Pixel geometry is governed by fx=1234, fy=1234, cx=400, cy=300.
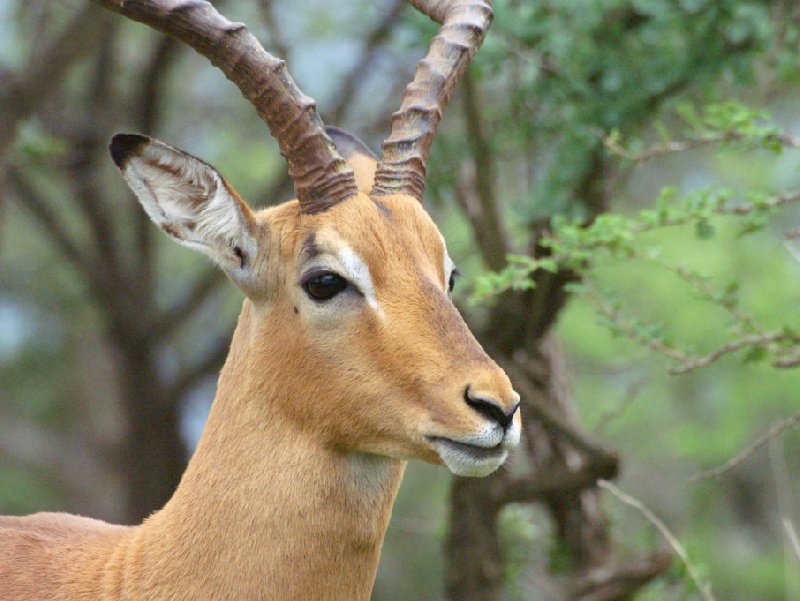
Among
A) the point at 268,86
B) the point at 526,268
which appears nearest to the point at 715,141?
the point at 526,268

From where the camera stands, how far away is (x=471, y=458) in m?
4.33

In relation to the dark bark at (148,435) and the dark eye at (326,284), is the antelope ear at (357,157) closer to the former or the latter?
the dark eye at (326,284)

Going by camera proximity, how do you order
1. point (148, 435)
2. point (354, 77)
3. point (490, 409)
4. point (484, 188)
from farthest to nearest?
1. point (148, 435)
2. point (354, 77)
3. point (484, 188)
4. point (490, 409)

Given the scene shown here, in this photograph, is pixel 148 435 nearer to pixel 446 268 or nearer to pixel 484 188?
pixel 484 188

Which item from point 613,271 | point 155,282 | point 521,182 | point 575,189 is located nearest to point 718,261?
point 613,271

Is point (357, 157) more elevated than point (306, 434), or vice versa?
point (357, 157)

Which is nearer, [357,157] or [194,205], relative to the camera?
[194,205]

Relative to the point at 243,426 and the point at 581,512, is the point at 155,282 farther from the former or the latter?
the point at 243,426

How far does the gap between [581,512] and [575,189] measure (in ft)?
8.57

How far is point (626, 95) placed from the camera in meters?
8.24

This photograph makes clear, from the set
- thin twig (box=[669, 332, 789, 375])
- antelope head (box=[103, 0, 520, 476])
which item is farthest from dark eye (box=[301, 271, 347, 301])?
thin twig (box=[669, 332, 789, 375])

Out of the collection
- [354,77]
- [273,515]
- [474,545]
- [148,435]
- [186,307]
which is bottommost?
[273,515]

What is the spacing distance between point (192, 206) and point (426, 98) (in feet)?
3.72

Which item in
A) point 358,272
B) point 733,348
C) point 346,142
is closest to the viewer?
point 358,272
